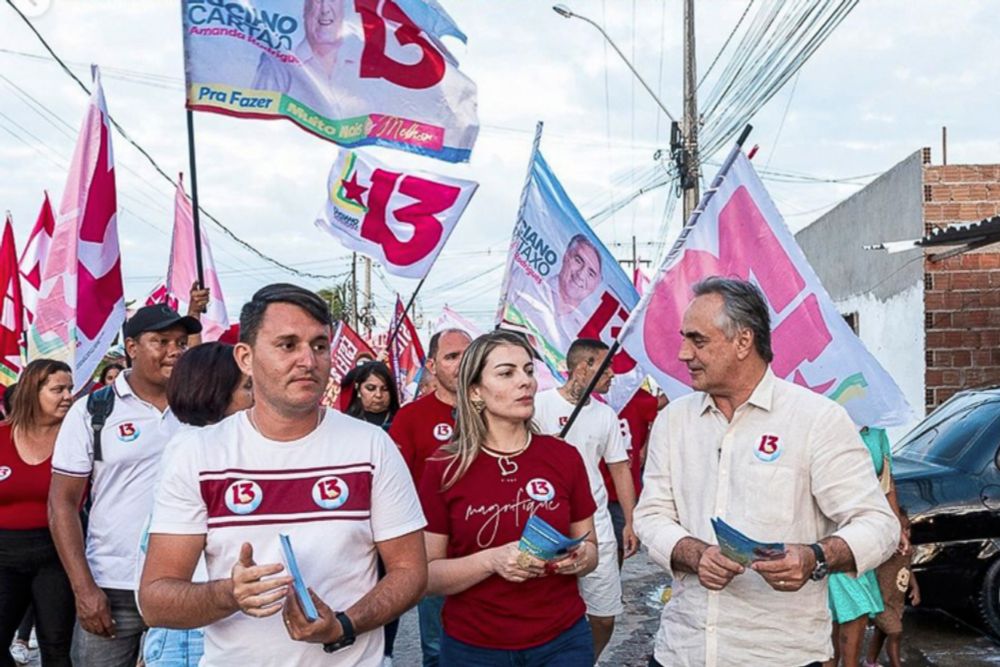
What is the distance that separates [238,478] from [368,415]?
4732 millimetres

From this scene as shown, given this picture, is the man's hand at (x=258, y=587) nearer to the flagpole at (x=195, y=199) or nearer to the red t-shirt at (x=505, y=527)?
the red t-shirt at (x=505, y=527)

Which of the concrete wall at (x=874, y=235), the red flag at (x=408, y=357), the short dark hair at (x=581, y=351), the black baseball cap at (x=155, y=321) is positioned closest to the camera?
the black baseball cap at (x=155, y=321)

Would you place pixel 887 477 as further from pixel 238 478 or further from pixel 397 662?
pixel 238 478

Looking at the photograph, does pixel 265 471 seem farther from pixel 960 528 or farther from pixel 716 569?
pixel 960 528

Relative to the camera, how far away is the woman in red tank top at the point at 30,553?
4.87 m

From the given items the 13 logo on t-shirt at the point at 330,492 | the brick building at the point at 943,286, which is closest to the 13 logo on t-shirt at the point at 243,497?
the 13 logo on t-shirt at the point at 330,492

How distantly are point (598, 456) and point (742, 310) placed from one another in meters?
2.91

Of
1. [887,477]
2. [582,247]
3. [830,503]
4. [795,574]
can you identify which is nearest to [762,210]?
[830,503]

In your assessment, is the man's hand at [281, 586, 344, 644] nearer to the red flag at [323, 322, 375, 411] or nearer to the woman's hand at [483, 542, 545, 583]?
the woman's hand at [483, 542, 545, 583]

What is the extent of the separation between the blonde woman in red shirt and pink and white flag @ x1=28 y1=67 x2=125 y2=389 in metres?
2.61

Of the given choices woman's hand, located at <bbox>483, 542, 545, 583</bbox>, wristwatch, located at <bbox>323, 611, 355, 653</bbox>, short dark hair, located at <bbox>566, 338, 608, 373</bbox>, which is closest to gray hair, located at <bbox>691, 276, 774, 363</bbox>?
woman's hand, located at <bbox>483, 542, 545, 583</bbox>

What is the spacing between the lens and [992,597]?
7.11 meters

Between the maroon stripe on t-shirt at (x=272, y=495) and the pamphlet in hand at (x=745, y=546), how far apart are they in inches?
39.8

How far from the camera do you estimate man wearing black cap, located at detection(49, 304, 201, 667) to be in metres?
4.36
